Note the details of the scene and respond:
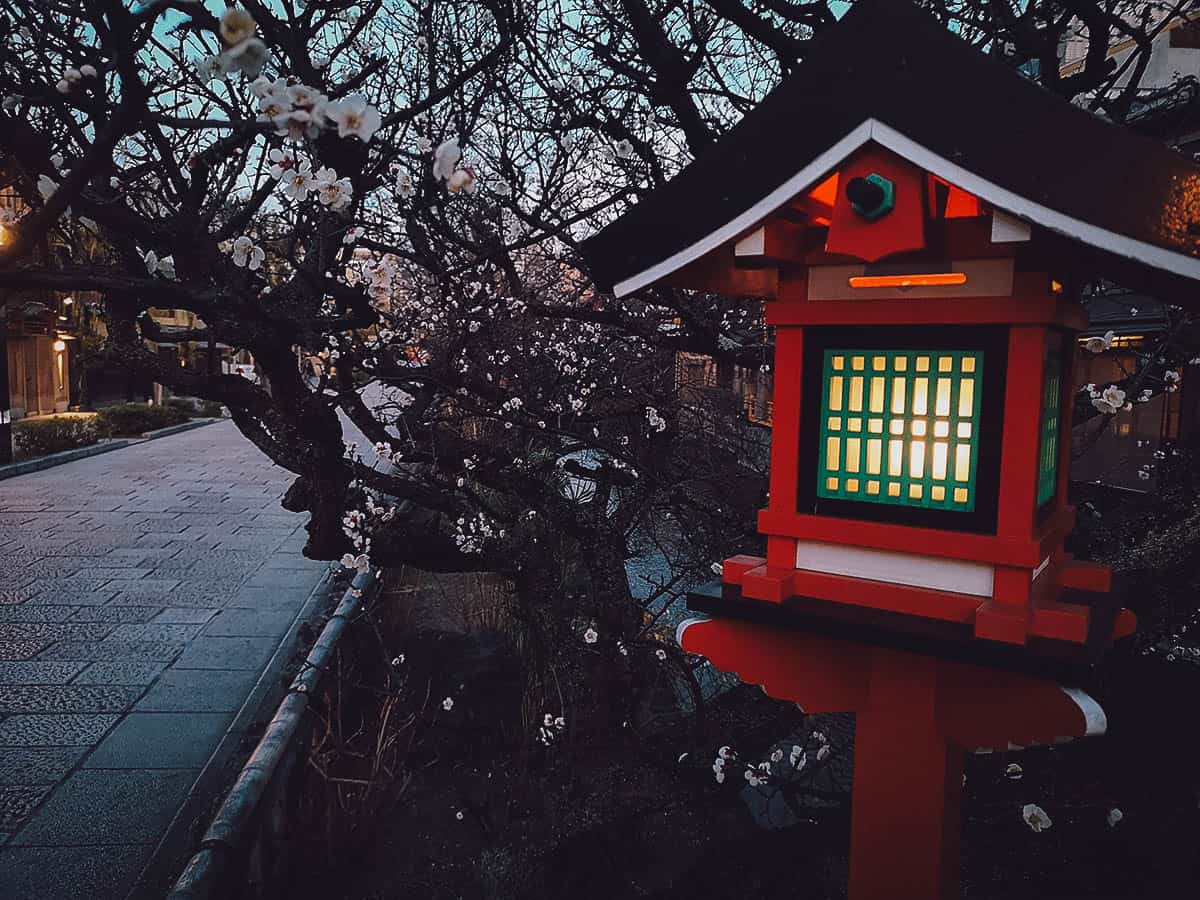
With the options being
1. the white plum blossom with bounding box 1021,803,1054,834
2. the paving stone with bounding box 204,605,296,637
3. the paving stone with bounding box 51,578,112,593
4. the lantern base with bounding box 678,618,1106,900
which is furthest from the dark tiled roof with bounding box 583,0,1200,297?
the paving stone with bounding box 51,578,112,593

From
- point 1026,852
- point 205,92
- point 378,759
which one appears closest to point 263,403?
point 205,92

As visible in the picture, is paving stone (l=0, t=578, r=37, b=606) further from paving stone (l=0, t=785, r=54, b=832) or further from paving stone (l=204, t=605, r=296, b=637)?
paving stone (l=0, t=785, r=54, b=832)

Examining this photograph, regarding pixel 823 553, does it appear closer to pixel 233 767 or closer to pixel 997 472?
pixel 997 472

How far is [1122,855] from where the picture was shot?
3867 mm

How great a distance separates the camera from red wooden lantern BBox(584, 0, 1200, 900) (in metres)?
2.03

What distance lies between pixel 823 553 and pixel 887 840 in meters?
0.93

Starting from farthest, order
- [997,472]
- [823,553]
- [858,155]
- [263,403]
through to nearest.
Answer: [263,403]
[823,553]
[997,472]
[858,155]

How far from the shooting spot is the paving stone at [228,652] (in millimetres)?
7324

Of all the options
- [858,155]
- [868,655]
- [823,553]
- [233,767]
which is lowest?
[233,767]

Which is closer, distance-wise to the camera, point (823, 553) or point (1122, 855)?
point (823, 553)

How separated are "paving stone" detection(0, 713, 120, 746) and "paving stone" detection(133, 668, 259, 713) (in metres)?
0.30

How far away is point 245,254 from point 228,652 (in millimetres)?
4708

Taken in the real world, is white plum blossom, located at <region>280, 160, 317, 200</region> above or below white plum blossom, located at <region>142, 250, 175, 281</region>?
above

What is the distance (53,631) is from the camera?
8.01 m
